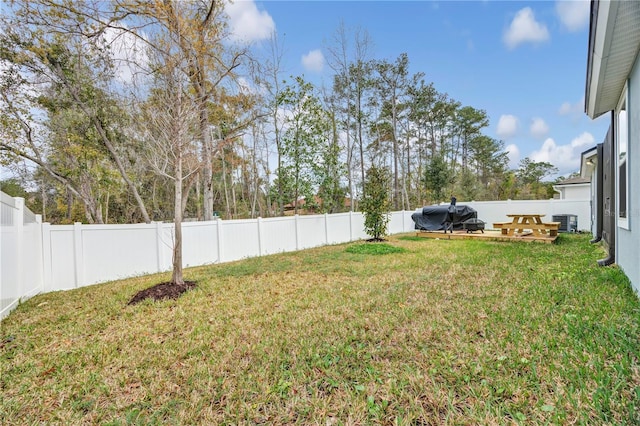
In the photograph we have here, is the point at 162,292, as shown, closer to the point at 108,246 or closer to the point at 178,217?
the point at 178,217

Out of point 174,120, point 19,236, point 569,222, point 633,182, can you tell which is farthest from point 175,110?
point 569,222

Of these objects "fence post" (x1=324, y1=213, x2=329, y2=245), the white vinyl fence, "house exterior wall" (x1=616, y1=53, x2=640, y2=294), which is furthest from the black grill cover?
"house exterior wall" (x1=616, y1=53, x2=640, y2=294)

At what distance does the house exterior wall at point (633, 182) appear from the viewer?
3141 millimetres

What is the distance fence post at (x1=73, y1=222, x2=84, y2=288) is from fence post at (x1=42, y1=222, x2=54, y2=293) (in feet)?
1.16

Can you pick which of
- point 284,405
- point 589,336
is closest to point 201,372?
point 284,405

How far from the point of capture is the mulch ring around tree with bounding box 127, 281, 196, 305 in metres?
4.27

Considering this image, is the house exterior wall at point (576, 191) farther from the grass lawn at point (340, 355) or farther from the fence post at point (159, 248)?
the fence post at point (159, 248)

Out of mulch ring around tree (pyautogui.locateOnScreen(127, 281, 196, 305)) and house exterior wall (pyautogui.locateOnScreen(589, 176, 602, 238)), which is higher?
house exterior wall (pyautogui.locateOnScreen(589, 176, 602, 238))

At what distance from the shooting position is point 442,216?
11.8m

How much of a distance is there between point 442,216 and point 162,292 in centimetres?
1066

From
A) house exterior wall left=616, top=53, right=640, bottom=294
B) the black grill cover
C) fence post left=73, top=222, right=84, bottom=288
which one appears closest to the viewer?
house exterior wall left=616, top=53, right=640, bottom=294

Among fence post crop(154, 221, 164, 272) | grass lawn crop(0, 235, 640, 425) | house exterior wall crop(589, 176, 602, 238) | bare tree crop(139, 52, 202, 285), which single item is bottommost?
grass lawn crop(0, 235, 640, 425)

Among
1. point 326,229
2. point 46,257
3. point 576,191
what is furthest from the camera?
point 576,191

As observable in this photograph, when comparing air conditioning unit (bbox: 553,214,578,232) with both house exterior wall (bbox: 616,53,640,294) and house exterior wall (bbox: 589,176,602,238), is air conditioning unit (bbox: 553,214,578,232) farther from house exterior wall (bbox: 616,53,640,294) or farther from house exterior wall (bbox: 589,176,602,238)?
house exterior wall (bbox: 616,53,640,294)
